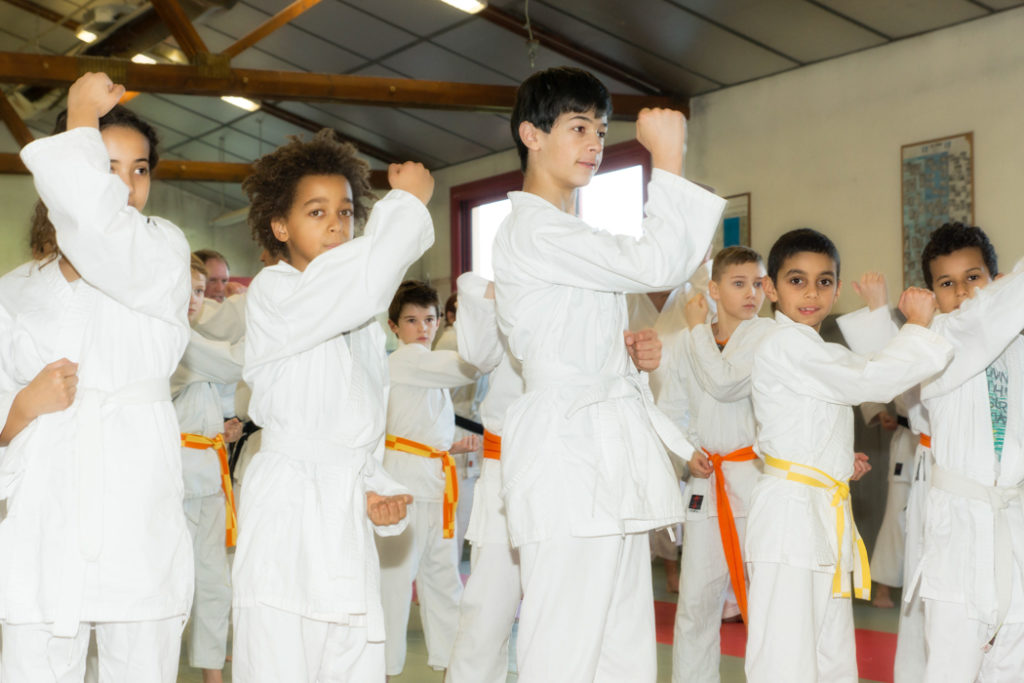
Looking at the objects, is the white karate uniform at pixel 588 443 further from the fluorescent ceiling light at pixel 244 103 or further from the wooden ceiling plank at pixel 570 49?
the fluorescent ceiling light at pixel 244 103

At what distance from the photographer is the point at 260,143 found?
38.5ft

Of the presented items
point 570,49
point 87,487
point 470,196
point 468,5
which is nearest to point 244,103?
point 470,196

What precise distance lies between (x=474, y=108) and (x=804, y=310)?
556 centimetres

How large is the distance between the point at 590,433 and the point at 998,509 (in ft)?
4.53

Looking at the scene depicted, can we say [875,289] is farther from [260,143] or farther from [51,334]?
[260,143]

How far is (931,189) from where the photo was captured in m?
6.57

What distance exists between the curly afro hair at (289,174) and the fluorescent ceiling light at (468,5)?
5.35m

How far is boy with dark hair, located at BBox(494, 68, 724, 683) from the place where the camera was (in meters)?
2.18

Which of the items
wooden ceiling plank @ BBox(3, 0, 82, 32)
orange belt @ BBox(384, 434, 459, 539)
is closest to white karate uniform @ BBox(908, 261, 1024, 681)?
orange belt @ BBox(384, 434, 459, 539)

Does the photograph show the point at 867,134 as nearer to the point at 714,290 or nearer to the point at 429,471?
the point at 714,290

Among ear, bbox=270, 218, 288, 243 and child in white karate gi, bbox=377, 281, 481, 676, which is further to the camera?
child in white karate gi, bbox=377, 281, 481, 676

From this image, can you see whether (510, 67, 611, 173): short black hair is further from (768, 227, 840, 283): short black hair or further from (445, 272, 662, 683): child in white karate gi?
(768, 227, 840, 283): short black hair

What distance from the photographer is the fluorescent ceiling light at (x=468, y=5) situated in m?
7.70

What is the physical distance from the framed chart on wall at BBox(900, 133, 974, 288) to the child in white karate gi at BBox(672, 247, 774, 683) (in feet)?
8.44
